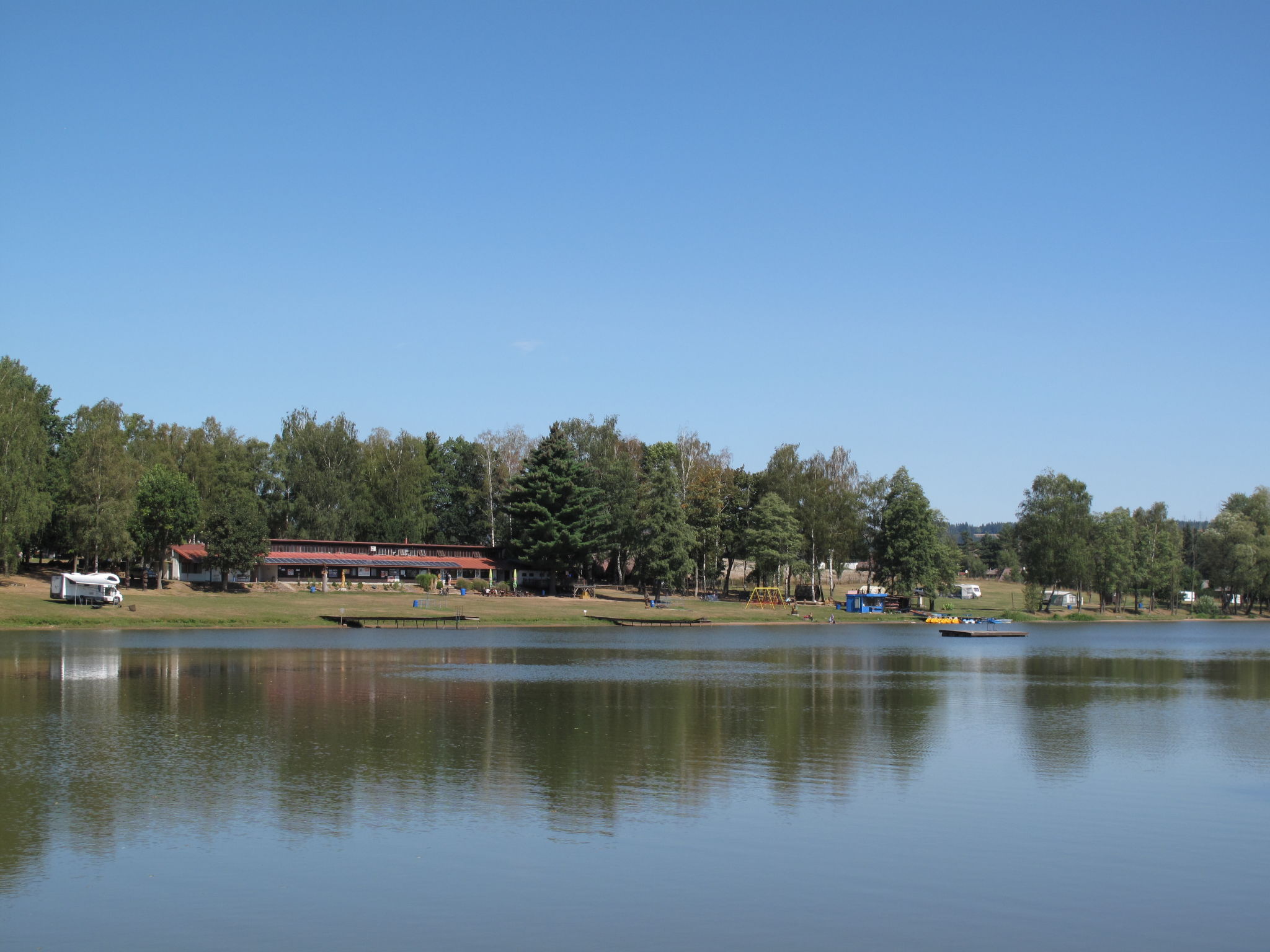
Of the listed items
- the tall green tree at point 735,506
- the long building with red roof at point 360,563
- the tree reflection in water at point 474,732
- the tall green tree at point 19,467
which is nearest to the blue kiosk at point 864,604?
the tall green tree at point 735,506

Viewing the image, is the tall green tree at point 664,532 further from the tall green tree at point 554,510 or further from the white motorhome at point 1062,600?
the white motorhome at point 1062,600

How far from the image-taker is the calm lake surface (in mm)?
14383

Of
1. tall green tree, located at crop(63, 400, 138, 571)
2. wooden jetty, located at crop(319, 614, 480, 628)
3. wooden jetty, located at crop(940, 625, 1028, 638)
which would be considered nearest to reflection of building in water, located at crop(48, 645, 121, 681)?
wooden jetty, located at crop(319, 614, 480, 628)

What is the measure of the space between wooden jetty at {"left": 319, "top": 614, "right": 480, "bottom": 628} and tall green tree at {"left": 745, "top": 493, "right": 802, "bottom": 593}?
1432 inches

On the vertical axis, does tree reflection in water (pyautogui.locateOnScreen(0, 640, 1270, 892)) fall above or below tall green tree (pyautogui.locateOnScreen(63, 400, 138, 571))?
below

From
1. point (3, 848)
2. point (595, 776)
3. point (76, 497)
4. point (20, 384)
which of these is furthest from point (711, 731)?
point (20, 384)

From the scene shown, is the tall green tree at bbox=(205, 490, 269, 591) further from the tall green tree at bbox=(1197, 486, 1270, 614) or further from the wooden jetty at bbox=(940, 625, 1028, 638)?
the tall green tree at bbox=(1197, 486, 1270, 614)

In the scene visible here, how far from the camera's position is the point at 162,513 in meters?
95.8

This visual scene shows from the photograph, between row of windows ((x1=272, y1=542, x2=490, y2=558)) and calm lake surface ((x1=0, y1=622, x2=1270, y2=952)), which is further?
row of windows ((x1=272, y1=542, x2=490, y2=558))

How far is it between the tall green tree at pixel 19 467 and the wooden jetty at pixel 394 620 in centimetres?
2410

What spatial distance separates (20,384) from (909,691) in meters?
81.7

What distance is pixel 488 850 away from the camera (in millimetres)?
17625

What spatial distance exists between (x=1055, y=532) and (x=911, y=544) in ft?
77.1

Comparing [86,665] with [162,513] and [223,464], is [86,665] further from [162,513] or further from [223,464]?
[223,464]
